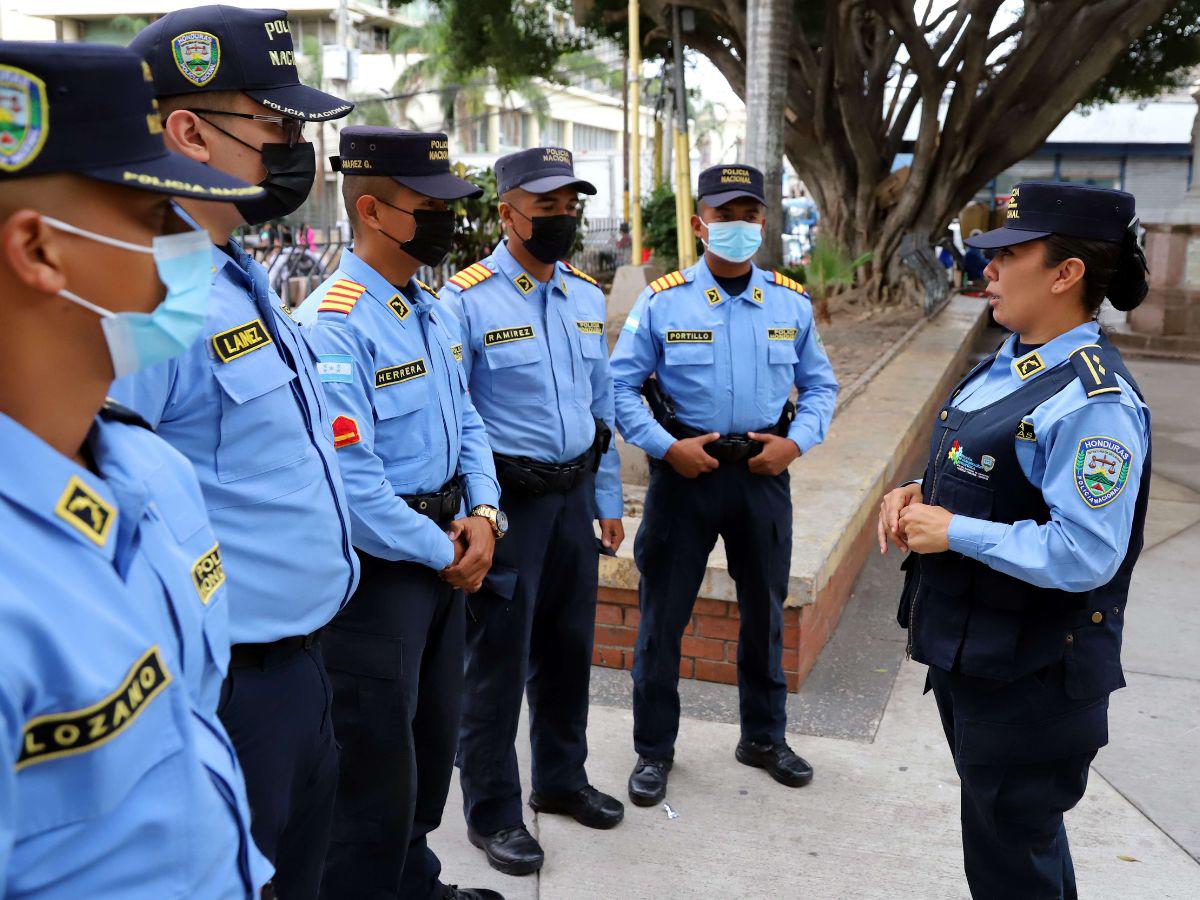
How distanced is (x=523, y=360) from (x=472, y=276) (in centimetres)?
33

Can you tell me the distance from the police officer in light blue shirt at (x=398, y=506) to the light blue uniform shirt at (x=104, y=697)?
1181 millimetres

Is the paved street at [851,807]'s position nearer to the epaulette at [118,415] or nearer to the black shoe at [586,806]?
the black shoe at [586,806]

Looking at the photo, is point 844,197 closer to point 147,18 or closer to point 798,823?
point 798,823

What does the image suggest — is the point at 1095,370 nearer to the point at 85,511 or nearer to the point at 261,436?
the point at 261,436

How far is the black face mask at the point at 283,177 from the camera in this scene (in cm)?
224

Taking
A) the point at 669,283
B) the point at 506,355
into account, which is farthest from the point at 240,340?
the point at 669,283

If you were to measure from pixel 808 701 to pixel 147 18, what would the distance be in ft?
204

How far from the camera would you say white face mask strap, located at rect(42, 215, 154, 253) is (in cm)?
113

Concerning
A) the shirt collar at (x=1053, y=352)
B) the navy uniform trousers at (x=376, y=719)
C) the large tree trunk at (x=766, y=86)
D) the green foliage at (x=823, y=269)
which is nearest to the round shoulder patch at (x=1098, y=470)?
the shirt collar at (x=1053, y=352)

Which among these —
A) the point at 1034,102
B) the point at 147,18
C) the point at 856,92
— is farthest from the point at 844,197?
the point at 147,18

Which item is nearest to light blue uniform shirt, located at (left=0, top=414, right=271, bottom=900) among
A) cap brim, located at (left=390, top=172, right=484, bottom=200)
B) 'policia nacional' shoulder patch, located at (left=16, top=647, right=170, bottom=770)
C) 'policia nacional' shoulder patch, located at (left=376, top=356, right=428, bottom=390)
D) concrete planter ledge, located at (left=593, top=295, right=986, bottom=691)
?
A: 'policia nacional' shoulder patch, located at (left=16, top=647, right=170, bottom=770)

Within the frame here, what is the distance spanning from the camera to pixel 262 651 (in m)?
2.02

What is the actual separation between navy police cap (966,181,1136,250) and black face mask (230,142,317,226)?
1505mm

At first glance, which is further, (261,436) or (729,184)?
(729,184)
